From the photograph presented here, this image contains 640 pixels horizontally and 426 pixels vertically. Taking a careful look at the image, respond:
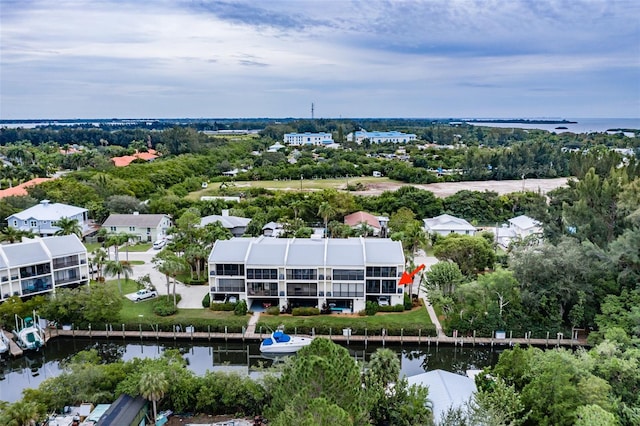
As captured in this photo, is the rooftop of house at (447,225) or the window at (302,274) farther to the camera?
the rooftop of house at (447,225)

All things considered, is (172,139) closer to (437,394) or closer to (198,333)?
(198,333)

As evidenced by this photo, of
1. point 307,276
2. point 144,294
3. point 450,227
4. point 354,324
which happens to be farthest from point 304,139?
point 354,324

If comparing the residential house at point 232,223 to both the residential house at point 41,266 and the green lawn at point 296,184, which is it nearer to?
the residential house at point 41,266

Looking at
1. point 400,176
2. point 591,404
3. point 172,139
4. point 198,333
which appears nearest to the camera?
point 591,404

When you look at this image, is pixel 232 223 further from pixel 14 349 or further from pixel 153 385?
pixel 153 385

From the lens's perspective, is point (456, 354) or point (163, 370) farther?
point (456, 354)

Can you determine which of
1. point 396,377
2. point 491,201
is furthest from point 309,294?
point 491,201

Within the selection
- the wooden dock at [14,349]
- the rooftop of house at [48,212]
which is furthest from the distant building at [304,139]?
the wooden dock at [14,349]
